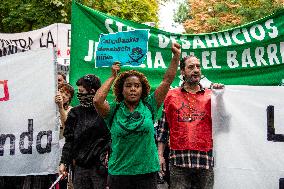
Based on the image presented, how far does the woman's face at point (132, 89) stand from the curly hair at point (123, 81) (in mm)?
42

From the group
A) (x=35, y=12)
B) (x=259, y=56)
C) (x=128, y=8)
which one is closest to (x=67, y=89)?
(x=259, y=56)

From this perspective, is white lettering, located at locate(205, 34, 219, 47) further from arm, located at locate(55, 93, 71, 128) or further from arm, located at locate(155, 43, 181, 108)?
arm, located at locate(155, 43, 181, 108)

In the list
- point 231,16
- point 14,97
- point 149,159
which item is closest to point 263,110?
point 149,159

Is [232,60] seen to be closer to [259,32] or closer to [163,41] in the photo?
[259,32]

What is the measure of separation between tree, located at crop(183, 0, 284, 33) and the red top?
11.5 m

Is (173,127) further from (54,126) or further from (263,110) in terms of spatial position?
(54,126)

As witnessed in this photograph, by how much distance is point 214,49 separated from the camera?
6.10m

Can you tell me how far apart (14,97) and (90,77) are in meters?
1.16

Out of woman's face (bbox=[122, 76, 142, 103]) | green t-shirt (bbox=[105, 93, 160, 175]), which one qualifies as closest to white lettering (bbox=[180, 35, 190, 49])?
woman's face (bbox=[122, 76, 142, 103])

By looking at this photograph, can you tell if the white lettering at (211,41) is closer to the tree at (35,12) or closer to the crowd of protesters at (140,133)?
the crowd of protesters at (140,133)

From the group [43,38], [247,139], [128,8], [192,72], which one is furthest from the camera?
[128,8]

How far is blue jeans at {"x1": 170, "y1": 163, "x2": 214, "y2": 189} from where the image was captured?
14.5 ft

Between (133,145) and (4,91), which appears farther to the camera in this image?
(4,91)

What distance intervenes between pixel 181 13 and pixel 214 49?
32.7 m
